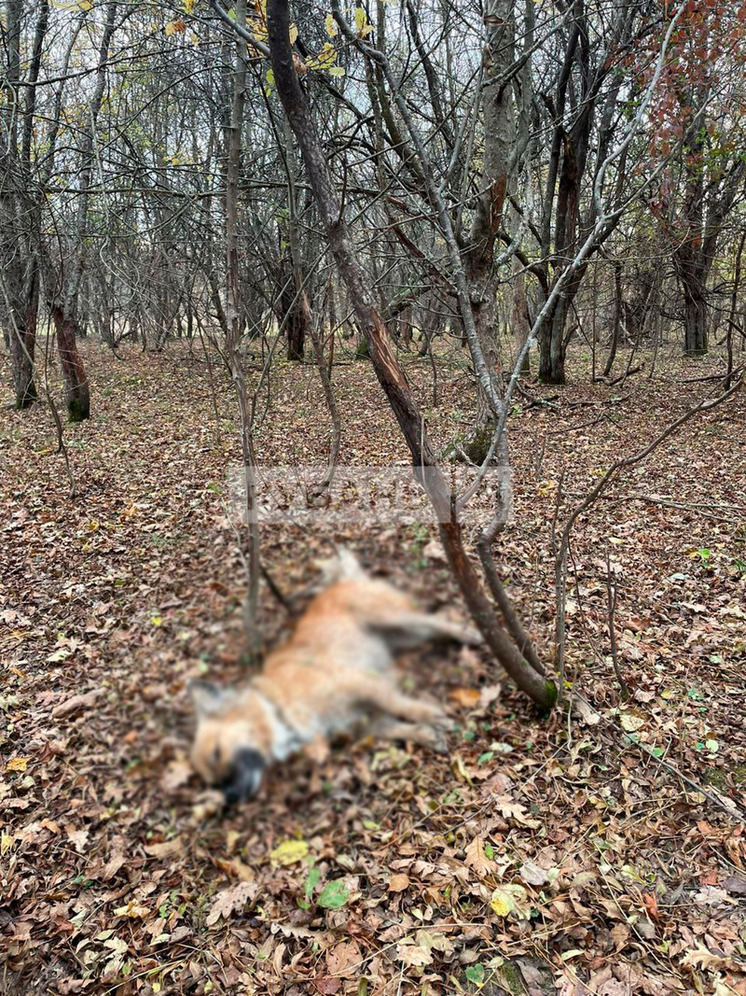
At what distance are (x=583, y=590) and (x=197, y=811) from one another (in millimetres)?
3542

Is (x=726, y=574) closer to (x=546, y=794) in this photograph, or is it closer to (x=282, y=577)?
(x=546, y=794)

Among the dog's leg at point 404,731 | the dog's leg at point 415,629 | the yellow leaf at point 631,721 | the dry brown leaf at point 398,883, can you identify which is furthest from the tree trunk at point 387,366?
the dry brown leaf at point 398,883

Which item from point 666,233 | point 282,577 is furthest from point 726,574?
point 666,233

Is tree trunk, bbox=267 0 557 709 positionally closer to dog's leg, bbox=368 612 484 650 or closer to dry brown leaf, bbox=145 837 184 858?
dog's leg, bbox=368 612 484 650

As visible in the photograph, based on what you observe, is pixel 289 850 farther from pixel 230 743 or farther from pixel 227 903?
pixel 227 903

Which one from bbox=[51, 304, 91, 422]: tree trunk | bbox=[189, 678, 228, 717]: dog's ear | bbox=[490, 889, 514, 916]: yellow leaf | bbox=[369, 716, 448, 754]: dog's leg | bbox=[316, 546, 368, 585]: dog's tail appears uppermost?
bbox=[51, 304, 91, 422]: tree trunk

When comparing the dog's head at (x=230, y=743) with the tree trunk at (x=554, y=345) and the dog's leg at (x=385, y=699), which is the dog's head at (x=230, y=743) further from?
the tree trunk at (x=554, y=345)

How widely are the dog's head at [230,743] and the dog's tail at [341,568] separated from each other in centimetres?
25

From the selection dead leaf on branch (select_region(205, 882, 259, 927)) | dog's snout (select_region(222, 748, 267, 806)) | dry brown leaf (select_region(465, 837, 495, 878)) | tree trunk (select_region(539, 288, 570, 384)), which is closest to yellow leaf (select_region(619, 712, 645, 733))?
dry brown leaf (select_region(465, 837, 495, 878))

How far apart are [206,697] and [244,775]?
125mm

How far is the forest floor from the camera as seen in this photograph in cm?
101

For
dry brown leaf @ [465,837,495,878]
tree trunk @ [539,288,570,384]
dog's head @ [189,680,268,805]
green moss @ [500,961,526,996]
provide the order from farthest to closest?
tree trunk @ [539,288,570,384]
dry brown leaf @ [465,837,495,878]
green moss @ [500,961,526,996]
dog's head @ [189,680,268,805]

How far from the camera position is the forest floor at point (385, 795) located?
3.30ft

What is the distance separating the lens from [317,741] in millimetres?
872
